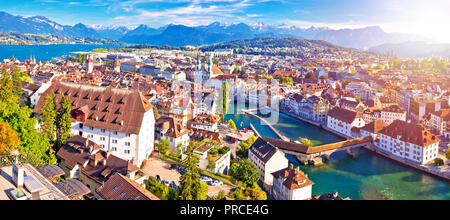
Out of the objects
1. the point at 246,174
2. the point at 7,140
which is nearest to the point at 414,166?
the point at 246,174

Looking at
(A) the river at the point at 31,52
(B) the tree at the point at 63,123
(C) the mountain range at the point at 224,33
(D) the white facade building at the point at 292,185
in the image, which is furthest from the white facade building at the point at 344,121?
(C) the mountain range at the point at 224,33

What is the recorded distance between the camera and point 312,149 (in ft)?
52.8

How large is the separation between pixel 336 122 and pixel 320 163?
6.50 metres

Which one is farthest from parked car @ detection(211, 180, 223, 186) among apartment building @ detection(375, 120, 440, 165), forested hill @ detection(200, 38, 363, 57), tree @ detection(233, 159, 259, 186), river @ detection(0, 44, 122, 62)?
forested hill @ detection(200, 38, 363, 57)

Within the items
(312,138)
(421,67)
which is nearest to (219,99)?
(312,138)

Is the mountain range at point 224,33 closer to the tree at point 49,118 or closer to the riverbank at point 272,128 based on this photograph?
the riverbank at point 272,128

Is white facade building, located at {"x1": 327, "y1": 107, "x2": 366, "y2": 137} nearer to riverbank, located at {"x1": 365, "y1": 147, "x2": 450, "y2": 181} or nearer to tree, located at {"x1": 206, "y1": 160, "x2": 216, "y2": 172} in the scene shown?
riverbank, located at {"x1": 365, "y1": 147, "x2": 450, "y2": 181}

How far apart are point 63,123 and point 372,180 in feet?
39.5

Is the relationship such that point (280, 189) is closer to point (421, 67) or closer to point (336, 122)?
point (336, 122)

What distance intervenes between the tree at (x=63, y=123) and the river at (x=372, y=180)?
883 cm

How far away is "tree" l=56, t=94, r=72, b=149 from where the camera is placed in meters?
10.4

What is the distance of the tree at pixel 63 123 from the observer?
10414 millimetres

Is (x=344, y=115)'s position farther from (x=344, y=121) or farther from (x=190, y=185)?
Answer: (x=190, y=185)

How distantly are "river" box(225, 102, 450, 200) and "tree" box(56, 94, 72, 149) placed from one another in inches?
348
